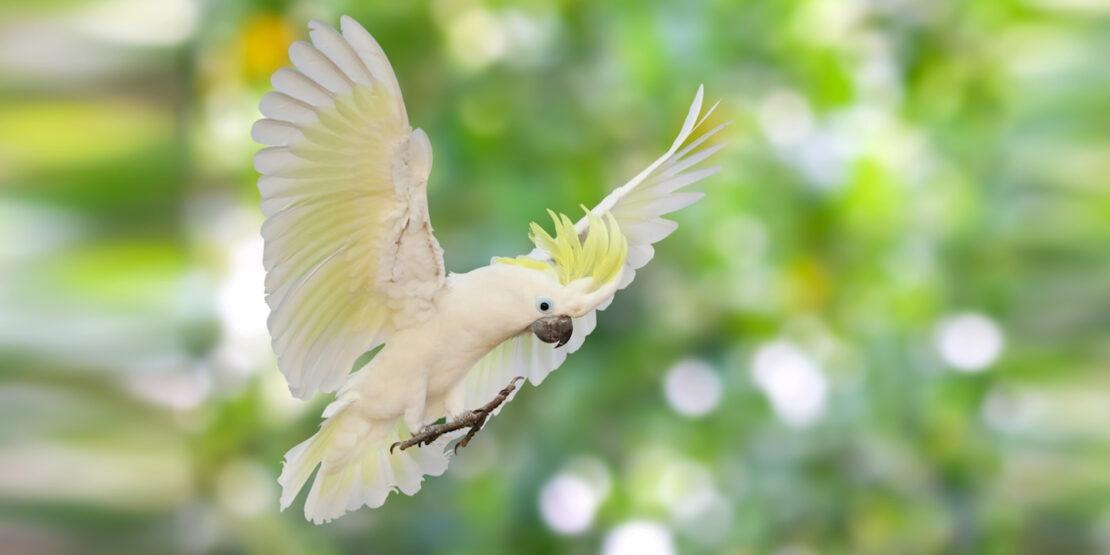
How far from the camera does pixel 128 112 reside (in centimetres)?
70

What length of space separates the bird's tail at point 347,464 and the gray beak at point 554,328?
0.13ft

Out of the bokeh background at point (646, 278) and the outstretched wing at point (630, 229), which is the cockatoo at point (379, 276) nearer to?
the outstretched wing at point (630, 229)

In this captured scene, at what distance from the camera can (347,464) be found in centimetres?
21

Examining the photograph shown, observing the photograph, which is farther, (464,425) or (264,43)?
(264,43)

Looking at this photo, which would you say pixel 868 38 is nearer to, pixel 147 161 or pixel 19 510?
pixel 147 161

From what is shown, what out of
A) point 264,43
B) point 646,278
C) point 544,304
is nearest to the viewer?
point 544,304

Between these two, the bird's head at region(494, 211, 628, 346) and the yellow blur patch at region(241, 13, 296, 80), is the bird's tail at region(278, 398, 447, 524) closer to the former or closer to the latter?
A: the bird's head at region(494, 211, 628, 346)

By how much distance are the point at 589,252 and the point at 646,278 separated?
2.01 ft

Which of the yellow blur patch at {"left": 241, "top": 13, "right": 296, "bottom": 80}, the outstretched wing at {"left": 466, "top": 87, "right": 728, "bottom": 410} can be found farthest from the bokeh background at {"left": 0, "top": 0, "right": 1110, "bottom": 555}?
the outstretched wing at {"left": 466, "top": 87, "right": 728, "bottom": 410}

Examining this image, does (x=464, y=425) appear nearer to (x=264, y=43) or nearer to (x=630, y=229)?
(x=630, y=229)

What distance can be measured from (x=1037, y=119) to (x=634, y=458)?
47 centimetres

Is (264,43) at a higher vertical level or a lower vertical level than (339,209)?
higher

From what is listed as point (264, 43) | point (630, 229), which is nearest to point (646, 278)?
point (264, 43)

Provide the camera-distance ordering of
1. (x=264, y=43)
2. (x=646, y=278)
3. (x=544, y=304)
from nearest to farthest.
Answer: (x=544, y=304)
(x=264, y=43)
(x=646, y=278)
